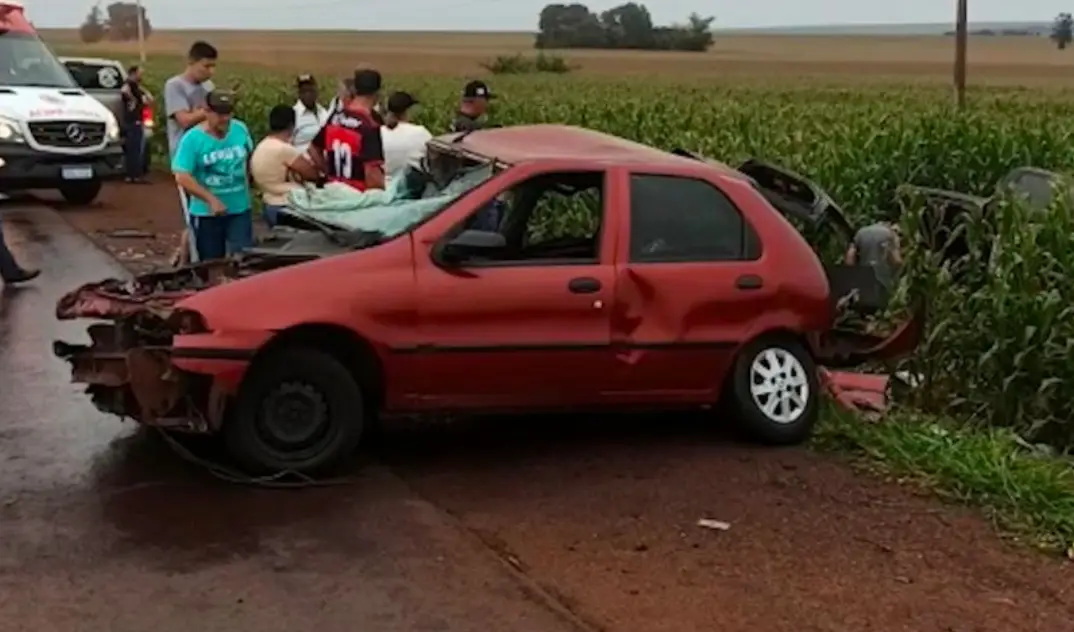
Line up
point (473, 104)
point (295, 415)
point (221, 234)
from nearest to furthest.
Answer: point (295, 415) < point (221, 234) < point (473, 104)

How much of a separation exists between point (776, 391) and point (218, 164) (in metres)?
4.10

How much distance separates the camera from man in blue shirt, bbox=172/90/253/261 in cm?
1027

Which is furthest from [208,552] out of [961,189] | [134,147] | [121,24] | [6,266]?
[121,24]

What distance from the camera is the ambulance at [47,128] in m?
19.4

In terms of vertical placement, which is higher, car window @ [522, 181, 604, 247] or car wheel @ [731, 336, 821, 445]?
car window @ [522, 181, 604, 247]

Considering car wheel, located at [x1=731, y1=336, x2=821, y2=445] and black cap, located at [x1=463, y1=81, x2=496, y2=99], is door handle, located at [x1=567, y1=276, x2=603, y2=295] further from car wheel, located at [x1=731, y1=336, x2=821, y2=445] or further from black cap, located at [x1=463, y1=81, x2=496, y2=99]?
black cap, located at [x1=463, y1=81, x2=496, y2=99]

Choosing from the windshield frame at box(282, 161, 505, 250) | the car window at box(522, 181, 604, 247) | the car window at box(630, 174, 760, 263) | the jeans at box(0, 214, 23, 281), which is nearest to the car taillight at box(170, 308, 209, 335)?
the windshield frame at box(282, 161, 505, 250)

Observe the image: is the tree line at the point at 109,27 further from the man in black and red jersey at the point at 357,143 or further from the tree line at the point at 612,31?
the man in black and red jersey at the point at 357,143

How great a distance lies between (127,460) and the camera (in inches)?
305

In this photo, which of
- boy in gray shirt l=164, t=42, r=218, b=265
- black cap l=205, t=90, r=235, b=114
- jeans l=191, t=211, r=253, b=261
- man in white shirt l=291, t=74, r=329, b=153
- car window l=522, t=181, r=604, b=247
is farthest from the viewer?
man in white shirt l=291, t=74, r=329, b=153

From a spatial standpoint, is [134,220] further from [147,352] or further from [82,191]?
[147,352]

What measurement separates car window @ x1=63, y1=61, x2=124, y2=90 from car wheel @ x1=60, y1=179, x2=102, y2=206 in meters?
4.22

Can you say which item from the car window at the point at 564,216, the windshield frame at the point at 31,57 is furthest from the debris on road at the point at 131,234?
the car window at the point at 564,216

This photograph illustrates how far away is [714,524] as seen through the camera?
22.6 feet
